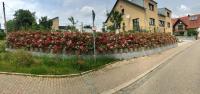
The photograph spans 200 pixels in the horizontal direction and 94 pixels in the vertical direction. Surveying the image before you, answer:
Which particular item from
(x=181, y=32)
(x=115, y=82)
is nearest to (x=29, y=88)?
(x=115, y=82)

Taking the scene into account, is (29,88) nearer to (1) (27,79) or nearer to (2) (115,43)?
(1) (27,79)

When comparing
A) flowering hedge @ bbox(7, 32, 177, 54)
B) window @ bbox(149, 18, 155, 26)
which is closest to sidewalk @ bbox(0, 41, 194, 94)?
flowering hedge @ bbox(7, 32, 177, 54)

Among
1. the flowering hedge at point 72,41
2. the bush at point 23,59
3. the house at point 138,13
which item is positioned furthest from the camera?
the house at point 138,13

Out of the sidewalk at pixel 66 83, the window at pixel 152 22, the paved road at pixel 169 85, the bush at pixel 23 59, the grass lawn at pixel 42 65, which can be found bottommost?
the paved road at pixel 169 85

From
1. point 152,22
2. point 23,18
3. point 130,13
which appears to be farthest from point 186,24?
point 23,18

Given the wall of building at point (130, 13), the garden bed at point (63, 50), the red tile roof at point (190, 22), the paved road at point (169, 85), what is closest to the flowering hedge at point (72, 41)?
the garden bed at point (63, 50)

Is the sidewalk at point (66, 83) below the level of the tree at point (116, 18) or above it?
below

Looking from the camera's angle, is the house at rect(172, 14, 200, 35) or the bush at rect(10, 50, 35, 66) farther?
the house at rect(172, 14, 200, 35)

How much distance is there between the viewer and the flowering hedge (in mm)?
17391

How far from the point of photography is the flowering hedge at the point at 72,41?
1739cm

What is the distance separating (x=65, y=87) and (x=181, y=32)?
2975 inches

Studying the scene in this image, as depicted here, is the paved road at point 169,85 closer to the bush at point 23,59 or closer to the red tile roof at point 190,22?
the bush at point 23,59

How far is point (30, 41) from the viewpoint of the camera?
65.3ft

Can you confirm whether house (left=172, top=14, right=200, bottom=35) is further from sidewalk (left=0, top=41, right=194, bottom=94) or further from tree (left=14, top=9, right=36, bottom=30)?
sidewalk (left=0, top=41, right=194, bottom=94)
